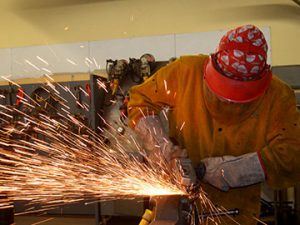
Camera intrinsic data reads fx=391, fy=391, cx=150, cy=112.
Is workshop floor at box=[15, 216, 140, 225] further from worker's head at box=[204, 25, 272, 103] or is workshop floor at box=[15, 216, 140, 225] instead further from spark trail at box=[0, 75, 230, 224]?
worker's head at box=[204, 25, 272, 103]

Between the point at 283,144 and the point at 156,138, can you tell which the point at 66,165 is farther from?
the point at 283,144

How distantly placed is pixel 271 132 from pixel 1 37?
4384mm

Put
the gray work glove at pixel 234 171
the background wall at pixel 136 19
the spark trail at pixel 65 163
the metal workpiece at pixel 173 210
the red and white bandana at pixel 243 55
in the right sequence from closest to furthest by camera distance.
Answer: the metal workpiece at pixel 173 210 → the red and white bandana at pixel 243 55 → the gray work glove at pixel 234 171 → the spark trail at pixel 65 163 → the background wall at pixel 136 19

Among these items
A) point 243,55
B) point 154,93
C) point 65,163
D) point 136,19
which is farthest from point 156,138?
point 136,19

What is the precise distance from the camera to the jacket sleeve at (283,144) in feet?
5.97

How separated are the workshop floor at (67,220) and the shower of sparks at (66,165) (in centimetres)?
36

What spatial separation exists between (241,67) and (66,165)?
1.92 m

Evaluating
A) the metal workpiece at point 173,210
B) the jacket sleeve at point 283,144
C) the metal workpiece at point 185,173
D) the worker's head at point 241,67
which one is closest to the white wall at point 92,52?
the jacket sleeve at point 283,144

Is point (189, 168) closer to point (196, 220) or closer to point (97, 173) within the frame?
point (196, 220)

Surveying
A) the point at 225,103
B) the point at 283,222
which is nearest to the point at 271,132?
the point at 225,103

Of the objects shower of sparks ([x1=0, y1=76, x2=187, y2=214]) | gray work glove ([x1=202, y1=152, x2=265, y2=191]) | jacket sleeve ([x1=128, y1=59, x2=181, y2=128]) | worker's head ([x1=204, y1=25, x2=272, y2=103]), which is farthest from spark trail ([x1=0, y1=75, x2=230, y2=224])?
worker's head ([x1=204, y1=25, x2=272, y2=103])

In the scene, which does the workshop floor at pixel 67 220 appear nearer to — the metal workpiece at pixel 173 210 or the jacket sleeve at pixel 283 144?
the jacket sleeve at pixel 283 144

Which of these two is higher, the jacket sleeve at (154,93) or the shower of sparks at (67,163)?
the jacket sleeve at (154,93)

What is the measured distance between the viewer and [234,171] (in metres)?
1.81
